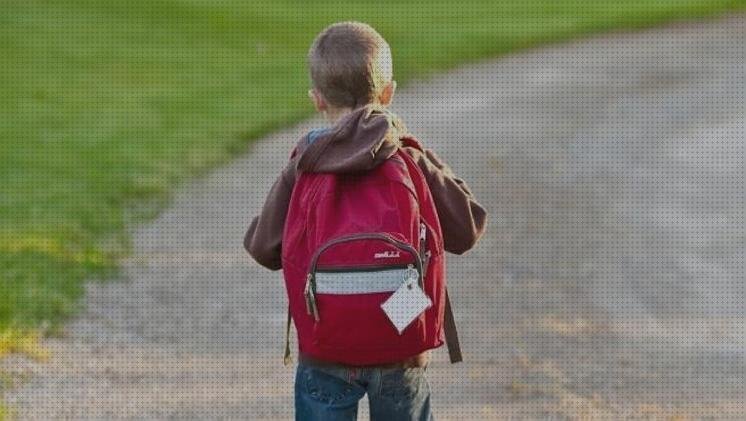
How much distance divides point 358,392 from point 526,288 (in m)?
3.96

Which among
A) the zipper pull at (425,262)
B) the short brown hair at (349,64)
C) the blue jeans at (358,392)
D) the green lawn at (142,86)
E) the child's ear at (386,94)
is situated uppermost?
the short brown hair at (349,64)

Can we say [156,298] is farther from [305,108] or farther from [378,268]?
[305,108]

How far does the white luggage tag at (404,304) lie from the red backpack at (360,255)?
0.01m

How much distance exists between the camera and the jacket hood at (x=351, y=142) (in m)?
3.14

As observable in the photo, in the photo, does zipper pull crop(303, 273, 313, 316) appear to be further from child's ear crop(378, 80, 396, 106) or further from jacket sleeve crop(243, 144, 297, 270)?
child's ear crop(378, 80, 396, 106)

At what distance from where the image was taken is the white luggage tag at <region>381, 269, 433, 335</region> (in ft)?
10.2

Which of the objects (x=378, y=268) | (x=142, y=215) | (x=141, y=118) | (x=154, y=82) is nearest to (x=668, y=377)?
(x=378, y=268)

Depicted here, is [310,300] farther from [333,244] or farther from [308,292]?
[333,244]

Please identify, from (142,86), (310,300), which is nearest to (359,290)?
(310,300)

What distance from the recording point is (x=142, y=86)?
1277cm

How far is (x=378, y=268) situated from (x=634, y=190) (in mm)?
6875

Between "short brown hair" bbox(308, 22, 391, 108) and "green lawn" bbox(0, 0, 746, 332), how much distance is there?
10.9ft

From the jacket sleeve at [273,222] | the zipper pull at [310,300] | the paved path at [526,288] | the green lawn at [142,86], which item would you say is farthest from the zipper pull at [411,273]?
the green lawn at [142,86]

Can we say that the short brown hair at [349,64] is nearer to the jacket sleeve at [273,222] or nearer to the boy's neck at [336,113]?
the boy's neck at [336,113]
